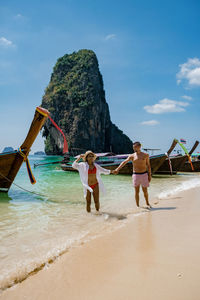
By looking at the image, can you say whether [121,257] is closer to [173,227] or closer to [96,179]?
[173,227]

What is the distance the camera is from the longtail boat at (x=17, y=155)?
6918mm

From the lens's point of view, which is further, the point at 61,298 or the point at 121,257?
the point at 121,257

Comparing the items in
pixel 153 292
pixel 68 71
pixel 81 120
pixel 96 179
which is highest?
pixel 68 71

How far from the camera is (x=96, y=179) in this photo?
4625 mm

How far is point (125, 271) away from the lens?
1864mm

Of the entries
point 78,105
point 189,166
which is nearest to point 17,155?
point 189,166

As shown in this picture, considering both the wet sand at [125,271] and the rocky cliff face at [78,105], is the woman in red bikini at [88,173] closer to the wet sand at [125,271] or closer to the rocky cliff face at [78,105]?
the wet sand at [125,271]

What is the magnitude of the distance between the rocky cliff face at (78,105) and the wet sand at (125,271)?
58015 millimetres

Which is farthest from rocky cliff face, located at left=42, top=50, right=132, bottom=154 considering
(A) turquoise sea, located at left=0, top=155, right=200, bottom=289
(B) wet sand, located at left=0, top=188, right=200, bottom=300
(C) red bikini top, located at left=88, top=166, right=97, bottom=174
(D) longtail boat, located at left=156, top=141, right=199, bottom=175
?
(B) wet sand, located at left=0, top=188, right=200, bottom=300

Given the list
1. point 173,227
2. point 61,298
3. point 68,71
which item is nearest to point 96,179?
point 173,227

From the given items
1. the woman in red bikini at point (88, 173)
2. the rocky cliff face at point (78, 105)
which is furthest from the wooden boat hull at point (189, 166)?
the rocky cliff face at point (78, 105)

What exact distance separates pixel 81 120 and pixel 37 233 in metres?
60.6

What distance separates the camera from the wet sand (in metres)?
1.56

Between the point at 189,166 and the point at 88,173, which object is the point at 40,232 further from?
the point at 189,166
